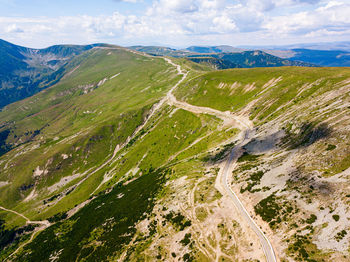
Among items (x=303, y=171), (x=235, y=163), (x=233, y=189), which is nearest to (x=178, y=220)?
(x=233, y=189)

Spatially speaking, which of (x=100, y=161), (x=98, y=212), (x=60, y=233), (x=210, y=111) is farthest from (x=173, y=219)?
(x=100, y=161)

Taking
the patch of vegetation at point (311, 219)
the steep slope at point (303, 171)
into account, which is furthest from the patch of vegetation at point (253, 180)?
the patch of vegetation at point (311, 219)

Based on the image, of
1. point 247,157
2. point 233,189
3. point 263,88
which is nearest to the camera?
point 233,189

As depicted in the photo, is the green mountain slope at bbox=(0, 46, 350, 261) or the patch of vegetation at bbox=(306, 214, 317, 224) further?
the green mountain slope at bbox=(0, 46, 350, 261)

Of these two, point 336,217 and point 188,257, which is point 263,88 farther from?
point 188,257

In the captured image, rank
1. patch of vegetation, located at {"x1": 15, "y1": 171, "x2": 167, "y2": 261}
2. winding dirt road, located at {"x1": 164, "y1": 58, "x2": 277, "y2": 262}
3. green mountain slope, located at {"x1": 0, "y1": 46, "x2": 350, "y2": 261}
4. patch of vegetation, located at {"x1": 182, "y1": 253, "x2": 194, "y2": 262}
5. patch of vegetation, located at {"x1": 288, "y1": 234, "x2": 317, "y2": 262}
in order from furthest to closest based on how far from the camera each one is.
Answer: patch of vegetation, located at {"x1": 15, "y1": 171, "x2": 167, "y2": 261} → patch of vegetation, located at {"x1": 182, "y1": 253, "x2": 194, "y2": 262} → green mountain slope, located at {"x1": 0, "y1": 46, "x2": 350, "y2": 261} → winding dirt road, located at {"x1": 164, "y1": 58, "x2": 277, "y2": 262} → patch of vegetation, located at {"x1": 288, "y1": 234, "x2": 317, "y2": 262}

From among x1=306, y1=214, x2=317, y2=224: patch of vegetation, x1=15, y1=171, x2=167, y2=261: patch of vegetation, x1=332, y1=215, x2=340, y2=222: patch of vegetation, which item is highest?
x1=332, y1=215, x2=340, y2=222: patch of vegetation

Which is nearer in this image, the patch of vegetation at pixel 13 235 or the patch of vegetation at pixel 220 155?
the patch of vegetation at pixel 220 155

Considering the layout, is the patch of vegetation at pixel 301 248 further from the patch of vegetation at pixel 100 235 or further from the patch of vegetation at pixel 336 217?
the patch of vegetation at pixel 100 235

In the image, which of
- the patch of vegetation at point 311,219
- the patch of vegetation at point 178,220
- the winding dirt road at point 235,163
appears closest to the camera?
the patch of vegetation at point 311,219

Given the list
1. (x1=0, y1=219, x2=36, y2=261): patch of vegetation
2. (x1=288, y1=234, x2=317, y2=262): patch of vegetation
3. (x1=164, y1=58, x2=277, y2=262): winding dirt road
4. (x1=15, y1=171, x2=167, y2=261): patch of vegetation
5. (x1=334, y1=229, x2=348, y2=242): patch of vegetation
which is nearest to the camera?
(x1=334, y1=229, x2=348, y2=242): patch of vegetation

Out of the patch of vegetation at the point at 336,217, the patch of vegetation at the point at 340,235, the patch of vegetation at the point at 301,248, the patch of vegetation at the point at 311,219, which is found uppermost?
the patch of vegetation at the point at 336,217

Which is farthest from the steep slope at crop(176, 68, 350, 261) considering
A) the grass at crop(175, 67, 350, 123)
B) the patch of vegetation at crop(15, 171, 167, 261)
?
the patch of vegetation at crop(15, 171, 167, 261)

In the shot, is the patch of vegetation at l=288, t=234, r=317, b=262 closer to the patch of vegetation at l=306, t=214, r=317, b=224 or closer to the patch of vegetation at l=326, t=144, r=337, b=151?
the patch of vegetation at l=306, t=214, r=317, b=224
